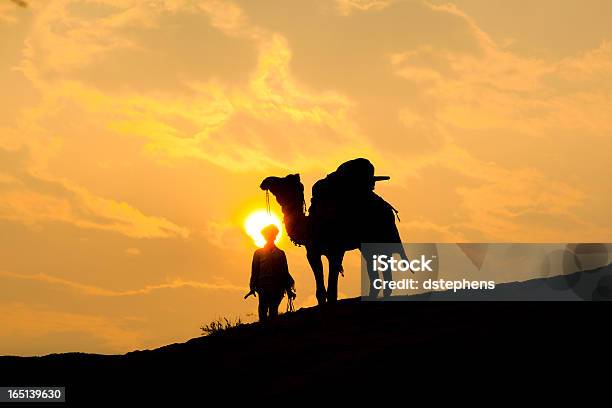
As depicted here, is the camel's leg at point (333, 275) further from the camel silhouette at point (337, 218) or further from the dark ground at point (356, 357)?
the dark ground at point (356, 357)

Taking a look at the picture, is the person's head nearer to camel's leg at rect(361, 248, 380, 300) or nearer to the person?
the person

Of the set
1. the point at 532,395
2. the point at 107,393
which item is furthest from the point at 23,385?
the point at 532,395

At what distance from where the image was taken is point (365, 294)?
2070cm

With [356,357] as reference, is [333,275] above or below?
above

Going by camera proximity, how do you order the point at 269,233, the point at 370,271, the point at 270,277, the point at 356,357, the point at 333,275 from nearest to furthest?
the point at 356,357, the point at 270,277, the point at 269,233, the point at 333,275, the point at 370,271

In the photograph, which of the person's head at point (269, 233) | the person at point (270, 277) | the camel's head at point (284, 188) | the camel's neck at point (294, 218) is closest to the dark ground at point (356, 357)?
the person at point (270, 277)

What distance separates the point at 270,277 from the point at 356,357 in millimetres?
6961

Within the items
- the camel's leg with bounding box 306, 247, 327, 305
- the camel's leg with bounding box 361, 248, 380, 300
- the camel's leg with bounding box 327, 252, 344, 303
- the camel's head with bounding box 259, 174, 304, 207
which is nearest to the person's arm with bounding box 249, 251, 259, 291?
the camel's leg with bounding box 306, 247, 327, 305

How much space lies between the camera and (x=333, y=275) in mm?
20875

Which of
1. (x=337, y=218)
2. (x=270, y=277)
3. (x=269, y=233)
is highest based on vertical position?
(x=337, y=218)

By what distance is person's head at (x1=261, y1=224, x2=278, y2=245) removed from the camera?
20703 millimetres

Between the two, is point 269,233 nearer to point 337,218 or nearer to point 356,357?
point 337,218

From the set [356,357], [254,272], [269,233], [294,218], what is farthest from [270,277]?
[356,357]

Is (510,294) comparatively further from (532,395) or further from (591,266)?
(532,395)
